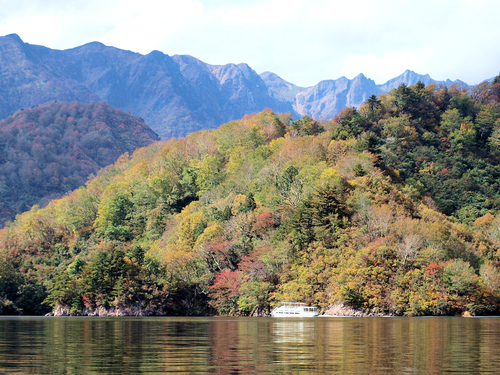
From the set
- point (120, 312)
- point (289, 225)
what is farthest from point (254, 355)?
point (289, 225)

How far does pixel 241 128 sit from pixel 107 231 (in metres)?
40.9

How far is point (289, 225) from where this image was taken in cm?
9744

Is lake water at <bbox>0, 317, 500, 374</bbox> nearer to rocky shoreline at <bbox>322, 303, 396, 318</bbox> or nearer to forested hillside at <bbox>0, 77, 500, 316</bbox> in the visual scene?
rocky shoreline at <bbox>322, 303, 396, 318</bbox>

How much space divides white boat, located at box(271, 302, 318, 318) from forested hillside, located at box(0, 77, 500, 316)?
1848mm

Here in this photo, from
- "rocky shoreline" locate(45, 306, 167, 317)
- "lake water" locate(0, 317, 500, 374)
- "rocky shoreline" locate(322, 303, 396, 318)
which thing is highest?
"lake water" locate(0, 317, 500, 374)

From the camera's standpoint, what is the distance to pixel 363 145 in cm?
11756

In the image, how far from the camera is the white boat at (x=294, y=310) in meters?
83.4

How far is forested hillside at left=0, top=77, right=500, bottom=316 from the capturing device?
86.4m

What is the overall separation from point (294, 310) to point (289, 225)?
55.3ft

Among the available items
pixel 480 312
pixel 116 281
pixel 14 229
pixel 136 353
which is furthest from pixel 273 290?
pixel 14 229

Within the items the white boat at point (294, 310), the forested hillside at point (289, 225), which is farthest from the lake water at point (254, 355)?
the forested hillside at point (289, 225)

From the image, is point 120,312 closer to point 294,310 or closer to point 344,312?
point 294,310

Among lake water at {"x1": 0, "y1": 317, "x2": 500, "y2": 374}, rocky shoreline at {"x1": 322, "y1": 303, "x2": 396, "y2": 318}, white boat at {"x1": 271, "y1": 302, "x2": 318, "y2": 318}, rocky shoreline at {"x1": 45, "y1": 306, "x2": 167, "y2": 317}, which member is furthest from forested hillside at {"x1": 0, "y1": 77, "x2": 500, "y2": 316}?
lake water at {"x1": 0, "y1": 317, "x2": 500, "y2": 374}

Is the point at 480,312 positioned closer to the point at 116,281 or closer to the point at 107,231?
the point at 116,281
